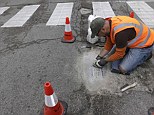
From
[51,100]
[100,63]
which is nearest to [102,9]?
[100,63]

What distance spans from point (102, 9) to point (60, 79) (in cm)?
396

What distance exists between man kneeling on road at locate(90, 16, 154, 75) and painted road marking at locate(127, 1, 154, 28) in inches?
80.9

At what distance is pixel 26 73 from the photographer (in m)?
3.89

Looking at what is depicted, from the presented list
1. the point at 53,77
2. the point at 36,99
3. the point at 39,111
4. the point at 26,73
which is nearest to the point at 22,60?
the point at 26,73

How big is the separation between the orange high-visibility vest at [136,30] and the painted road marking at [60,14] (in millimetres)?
2850

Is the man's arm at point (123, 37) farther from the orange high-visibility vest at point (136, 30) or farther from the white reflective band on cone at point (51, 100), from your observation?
the white reflective band on cone at point (51, 100)

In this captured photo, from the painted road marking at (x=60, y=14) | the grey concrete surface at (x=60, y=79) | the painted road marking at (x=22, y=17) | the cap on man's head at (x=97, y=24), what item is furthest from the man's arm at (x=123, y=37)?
the painted road marking at (x=22, y=17)

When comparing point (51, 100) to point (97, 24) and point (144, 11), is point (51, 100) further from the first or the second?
point (144, 11)

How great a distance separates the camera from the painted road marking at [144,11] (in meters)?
5.69

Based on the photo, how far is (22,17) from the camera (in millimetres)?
6688

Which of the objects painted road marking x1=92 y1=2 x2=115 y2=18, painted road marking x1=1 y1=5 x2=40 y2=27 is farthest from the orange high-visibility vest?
painted road marking x1=1 y1=5 x2=40 y2=27

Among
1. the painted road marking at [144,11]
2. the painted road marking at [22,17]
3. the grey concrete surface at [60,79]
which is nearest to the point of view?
the grey concrete surface at [60,79]

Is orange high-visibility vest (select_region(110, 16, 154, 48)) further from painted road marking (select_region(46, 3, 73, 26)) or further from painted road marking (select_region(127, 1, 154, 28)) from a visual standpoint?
painted road marking (select_region(46, 3, 73, 26))

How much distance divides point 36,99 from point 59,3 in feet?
18.0
